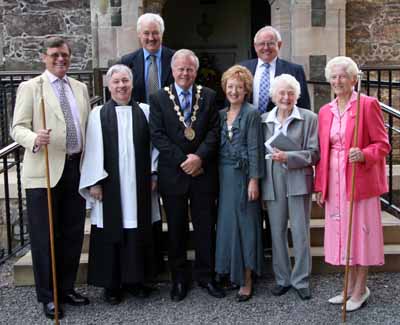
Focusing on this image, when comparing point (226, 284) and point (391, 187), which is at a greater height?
point (391, 187)

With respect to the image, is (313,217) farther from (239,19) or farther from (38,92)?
(239,19)

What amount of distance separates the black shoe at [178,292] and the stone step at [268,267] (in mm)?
347

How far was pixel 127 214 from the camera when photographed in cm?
397

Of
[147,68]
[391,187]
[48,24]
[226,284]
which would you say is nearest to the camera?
[226,284]

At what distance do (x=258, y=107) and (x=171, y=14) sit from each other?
686 cm

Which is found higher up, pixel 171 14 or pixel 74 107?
pixel 171 14

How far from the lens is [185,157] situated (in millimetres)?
3900

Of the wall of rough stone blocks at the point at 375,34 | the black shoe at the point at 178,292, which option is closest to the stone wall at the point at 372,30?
the wall of rough stone blocks at the point at 375,34

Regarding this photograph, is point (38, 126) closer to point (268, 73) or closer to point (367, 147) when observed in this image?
point (268, 73)

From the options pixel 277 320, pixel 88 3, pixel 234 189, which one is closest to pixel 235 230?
pixel 234 189

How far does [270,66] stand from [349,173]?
A: 1030 mm

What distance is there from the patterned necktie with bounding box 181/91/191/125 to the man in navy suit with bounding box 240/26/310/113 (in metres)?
0.59

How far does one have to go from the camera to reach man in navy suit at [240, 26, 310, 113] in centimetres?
429

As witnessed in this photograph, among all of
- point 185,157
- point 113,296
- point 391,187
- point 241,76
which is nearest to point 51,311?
point 113,296
